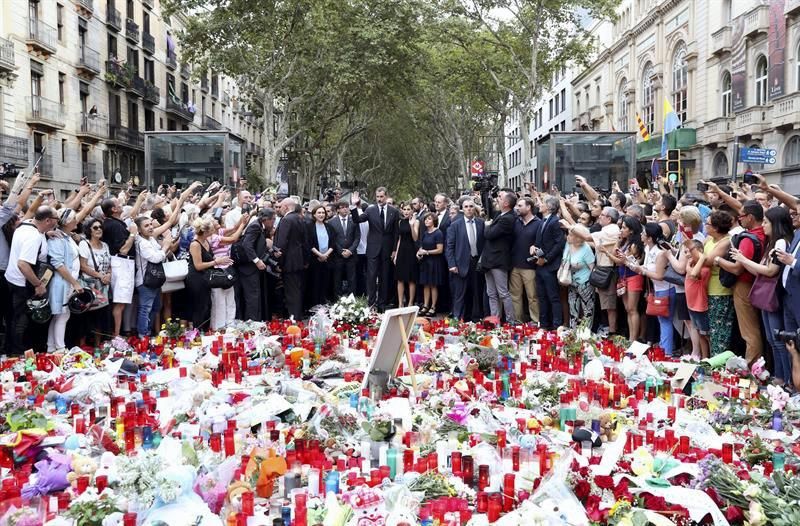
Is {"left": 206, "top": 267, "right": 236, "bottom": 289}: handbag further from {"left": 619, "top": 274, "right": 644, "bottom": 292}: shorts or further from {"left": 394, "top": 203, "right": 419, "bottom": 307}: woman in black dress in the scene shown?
{"left": 619, "top": 274, "right": 644, "bottom": 292}: shorts

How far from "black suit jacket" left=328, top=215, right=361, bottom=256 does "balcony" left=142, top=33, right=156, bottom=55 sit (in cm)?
3309

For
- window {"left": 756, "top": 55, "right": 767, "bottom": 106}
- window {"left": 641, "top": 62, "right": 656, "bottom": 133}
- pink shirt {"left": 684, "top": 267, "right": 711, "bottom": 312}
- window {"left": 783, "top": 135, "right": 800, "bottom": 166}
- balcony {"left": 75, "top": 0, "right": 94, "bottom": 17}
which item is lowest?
pink shirt {"left": 684, "top": 267, "right": 711, "bottom": 312}

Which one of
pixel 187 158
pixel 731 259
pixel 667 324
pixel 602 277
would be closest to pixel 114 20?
pixel 187 158

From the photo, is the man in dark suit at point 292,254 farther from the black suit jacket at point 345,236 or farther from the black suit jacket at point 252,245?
the black suit jacket at point 345,236

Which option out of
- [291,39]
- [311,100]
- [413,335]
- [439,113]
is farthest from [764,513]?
[439,113]

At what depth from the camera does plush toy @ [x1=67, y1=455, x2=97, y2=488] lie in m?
4.41

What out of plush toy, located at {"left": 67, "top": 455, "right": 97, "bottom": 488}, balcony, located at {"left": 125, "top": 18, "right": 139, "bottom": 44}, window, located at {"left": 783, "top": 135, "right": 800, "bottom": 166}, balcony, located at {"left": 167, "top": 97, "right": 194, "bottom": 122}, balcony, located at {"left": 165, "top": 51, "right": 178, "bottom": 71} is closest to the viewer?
plush toy, located at {"left": 67, "top": 455, "right": 97, "bottom": 488}

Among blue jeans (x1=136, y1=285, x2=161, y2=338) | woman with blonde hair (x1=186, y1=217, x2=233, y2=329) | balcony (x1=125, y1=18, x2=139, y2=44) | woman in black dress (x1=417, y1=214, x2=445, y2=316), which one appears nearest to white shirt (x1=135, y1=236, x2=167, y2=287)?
blue jeans (x1=136, y1=285, x2=161, y2=338)

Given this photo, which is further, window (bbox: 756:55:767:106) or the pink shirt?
window (bbox: 756:55:767:106)

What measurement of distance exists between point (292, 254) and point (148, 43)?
3474cm

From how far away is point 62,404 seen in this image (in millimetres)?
5965

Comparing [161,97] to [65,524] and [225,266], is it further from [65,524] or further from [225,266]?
[65,524]

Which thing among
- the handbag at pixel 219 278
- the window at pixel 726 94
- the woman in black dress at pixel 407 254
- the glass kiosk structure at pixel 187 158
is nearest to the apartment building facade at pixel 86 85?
the glass kiosk structure at pixel 187 158

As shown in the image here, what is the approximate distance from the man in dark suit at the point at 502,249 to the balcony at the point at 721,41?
25.7 m
